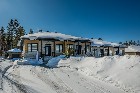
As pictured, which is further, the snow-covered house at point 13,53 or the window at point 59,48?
the snow-covered house at point 13,53

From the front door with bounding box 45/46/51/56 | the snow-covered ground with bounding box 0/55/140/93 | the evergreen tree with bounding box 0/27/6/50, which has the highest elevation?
the evergreen tree with bounding box 0/27/6/50

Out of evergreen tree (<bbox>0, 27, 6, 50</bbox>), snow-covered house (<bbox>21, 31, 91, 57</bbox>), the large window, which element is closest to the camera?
snow-covered house (<bbox>21, 31, 91, 57</bbox>)

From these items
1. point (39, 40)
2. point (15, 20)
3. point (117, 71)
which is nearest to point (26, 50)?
point (39, 40)

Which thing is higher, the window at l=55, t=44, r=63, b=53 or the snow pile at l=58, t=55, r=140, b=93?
the window at l=55, t=44, r=63, b=53

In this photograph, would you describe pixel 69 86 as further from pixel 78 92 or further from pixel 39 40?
pixel 39 40

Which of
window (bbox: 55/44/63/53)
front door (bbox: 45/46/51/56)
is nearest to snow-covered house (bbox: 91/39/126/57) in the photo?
window (bbox: 55/44/63/53)

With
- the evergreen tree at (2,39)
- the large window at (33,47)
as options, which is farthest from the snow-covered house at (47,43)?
the evergreen tree at (2,39)

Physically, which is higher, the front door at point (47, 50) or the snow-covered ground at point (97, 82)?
the front door at point (47, 50)

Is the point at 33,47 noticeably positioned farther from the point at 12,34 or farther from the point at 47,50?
the point at 12,34

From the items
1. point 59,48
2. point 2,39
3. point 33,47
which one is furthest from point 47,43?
point 2,39

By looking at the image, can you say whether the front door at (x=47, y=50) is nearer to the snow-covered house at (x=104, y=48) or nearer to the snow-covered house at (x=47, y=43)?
the snow-covered house at (x=47, y=43)

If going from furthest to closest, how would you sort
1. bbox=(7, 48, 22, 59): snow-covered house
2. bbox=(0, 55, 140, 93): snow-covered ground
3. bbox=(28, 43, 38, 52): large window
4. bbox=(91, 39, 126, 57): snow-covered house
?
1. bbox=(91, 39, 126, 57): snow-covered house
2. bbox=(7, 48, 22, 59): snow-covered house
3. bbox=(28, 43, 38, 52): large window
4. bbox=(0, 55, 140, 93): snow-covered ground

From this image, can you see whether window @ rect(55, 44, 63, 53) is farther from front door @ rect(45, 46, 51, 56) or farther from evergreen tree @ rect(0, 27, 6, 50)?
evergreen tree @ rect(0, 27, 6, 50)

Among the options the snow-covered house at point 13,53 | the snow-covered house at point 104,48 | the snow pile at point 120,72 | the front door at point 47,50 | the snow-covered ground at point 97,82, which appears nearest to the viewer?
the snow-covered ground at point 97,82
